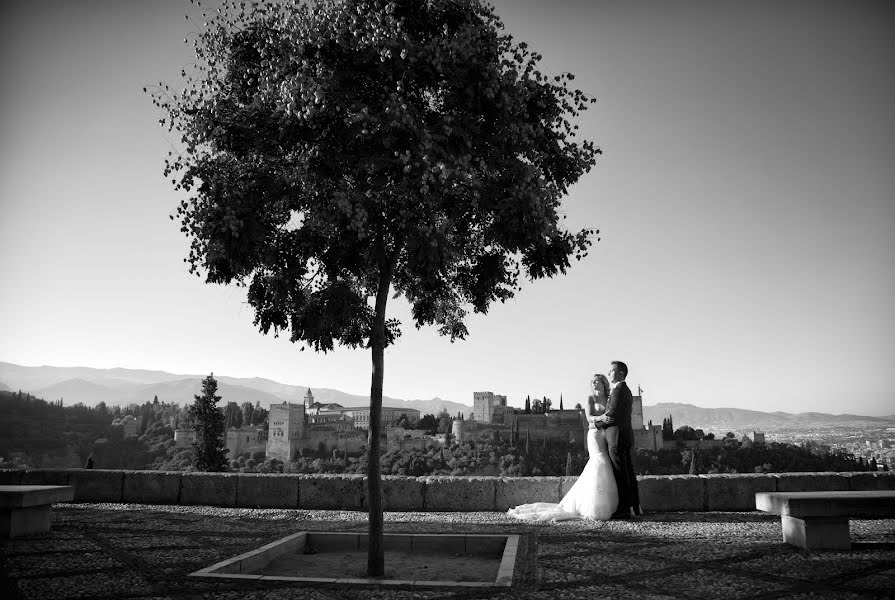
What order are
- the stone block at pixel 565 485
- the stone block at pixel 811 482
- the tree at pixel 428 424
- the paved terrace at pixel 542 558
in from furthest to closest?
the tree at pixel 428 424 → the stone block at pixel 565 485 → the stone block at pixel 811 482 → the paved terrace at pixel 542 558

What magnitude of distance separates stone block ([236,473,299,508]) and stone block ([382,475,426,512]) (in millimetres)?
1552

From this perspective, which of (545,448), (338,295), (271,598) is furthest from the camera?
(545,448)

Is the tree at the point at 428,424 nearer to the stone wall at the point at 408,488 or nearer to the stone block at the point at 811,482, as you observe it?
the stone wall at the point at 408,488

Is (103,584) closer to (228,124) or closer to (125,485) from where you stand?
(228,124)

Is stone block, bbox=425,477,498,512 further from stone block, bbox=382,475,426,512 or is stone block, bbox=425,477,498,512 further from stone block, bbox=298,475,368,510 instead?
stone block, bbox=298,475,368,510

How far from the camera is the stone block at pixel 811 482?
8.80 metres

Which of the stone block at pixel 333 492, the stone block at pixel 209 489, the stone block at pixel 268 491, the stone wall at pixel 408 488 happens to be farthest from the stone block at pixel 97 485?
the stone block at pixel 333 492

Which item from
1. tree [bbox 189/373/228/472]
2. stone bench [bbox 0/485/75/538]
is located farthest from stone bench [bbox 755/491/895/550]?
tree [bbox 189/373/228/472]

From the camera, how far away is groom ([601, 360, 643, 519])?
8117 mm

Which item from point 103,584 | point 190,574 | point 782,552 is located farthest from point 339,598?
point 782,552

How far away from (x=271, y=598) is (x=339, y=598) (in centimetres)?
47

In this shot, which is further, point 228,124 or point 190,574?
point 228,124

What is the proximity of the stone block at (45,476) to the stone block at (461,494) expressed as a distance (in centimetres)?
662

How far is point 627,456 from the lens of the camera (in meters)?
8.16
